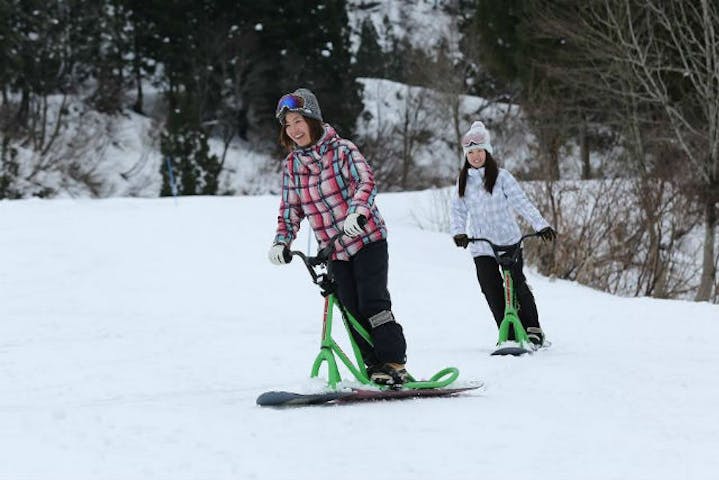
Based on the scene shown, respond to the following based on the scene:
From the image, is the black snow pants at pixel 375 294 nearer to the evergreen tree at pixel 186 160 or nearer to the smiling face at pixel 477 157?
the smiling face at pixel 477 157

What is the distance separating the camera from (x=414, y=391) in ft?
15.6

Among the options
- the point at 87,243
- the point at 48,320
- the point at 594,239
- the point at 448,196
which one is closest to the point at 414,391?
the point at 48,320

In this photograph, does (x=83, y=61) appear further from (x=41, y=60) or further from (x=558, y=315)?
(x=558, y=315)

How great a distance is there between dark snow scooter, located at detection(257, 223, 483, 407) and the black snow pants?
0.31 feet

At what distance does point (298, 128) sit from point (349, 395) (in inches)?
56.9

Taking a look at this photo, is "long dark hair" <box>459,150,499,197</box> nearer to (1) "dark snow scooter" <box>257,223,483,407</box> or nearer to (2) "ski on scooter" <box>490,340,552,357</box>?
(2) "ski on scooter" <box>490,340,552,357</box>

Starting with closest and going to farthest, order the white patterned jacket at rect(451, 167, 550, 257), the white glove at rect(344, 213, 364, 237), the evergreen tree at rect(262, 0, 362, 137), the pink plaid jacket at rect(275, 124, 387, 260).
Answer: the white glove at rect(344, 213, 364, 237) < the pink plaid jacket at rect(275, 124, 387, 260) < the white patterned jacket at rect(451, 167, 550, 257) < the evergreen tree at rect(262, 0, 362, 137)

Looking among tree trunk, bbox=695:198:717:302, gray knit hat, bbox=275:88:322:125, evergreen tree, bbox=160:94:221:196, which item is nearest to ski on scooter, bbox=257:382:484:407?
gray knit hat, bbox=275:88:322:125

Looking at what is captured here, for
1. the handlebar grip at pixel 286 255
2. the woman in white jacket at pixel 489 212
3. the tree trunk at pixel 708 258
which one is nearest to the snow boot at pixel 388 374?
the handlebar grip at pixel 286 255

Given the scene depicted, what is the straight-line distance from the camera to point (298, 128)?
4.63 metres

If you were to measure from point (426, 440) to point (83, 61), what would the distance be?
3823cm

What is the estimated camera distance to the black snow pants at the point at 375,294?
475cm

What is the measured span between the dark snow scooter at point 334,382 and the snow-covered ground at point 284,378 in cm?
9

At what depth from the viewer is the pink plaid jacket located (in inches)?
184
